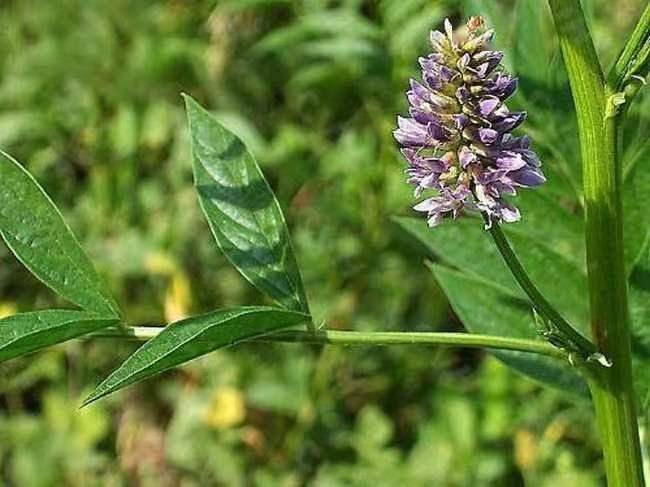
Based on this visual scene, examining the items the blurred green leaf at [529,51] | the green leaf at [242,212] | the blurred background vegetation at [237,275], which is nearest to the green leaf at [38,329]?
the green leaf at [242,212]

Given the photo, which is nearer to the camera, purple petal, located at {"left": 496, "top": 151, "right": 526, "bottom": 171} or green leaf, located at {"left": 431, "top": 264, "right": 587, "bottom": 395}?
purple petal, located at {"left": 496, "top": 151, "right": 526, "bottom": 171}

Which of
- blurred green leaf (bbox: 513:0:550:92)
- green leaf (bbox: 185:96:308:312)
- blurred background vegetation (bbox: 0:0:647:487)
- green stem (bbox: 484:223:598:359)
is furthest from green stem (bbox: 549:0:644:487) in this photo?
blurred background vegetation (bbox: 0:0:647:487)

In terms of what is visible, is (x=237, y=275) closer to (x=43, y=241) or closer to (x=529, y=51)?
(x=529, y=51)

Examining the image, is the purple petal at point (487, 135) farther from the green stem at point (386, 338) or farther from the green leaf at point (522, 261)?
the green leaf at point (522, 261)

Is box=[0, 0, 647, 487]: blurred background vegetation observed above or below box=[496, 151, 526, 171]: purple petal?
below

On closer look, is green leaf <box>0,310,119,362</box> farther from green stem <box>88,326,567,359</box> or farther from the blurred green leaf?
the blurred green leaf
